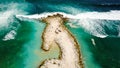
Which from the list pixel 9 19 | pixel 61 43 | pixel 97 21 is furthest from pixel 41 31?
pixel 97 21

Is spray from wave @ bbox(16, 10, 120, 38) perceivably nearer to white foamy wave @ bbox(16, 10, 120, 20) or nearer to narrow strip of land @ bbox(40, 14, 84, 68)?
white foamy wave @ bbox(16, 10, 120, 20)

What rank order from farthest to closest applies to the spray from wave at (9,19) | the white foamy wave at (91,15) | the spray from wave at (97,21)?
the white foamy wave at (91,15)
the spray from wave at (97,21)
the spray from wave at (9,19)

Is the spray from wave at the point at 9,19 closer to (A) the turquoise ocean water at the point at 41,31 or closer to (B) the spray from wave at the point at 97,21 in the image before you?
(A) the turquoise ocean water at the point at 41,31

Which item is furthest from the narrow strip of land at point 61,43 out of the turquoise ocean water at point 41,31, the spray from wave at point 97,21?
the spray from wave at point 97,21

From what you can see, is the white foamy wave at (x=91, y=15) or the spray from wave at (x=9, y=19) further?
the white foamy wave at (x=91, y=15)

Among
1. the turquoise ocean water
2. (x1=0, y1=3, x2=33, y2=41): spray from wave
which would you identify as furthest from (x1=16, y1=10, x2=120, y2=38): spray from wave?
(x1=0, y1=3, x2=33, y2=41): spray from wave

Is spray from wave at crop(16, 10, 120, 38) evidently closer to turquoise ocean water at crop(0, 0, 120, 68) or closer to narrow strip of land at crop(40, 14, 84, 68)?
turquoise ocean water at crop(0, 0, 120, 68)

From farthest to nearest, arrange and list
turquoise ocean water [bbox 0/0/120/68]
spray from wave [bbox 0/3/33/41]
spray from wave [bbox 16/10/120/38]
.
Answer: spray from wave [bbox 16/10/120/38], spray from wave [bbox 0/3/33/41], turquoise ocean water [bbox 0/0/120/68]

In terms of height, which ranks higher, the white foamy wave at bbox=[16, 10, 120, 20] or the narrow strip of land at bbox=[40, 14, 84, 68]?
the white foamy wave at bbox=[16, 10, 120, 20]

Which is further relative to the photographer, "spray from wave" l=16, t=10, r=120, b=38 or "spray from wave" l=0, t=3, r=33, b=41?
"spray from wave" l=16, t=10, r=120, b=38

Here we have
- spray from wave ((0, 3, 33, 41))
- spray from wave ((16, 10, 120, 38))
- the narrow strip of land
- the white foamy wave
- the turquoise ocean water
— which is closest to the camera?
the narrow strip of land
